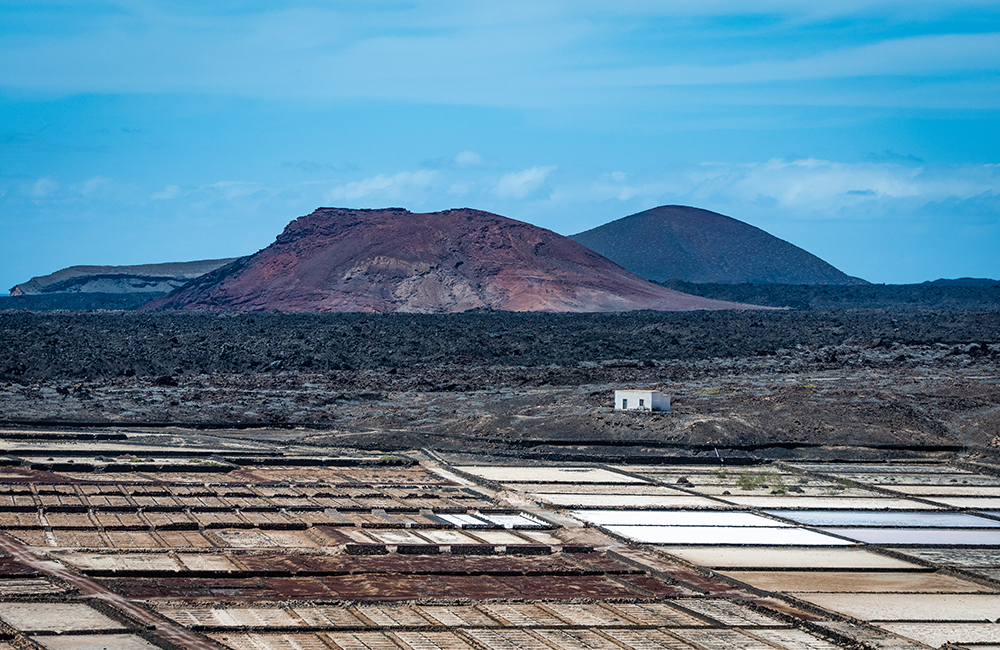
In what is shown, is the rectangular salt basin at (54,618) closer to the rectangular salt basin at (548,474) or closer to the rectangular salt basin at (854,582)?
the rectangular salt basin at (854,582)

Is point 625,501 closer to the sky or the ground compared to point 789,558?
closer to the sky

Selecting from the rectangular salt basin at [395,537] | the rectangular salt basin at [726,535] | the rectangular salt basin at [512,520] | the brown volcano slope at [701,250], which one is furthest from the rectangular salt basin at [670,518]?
the brown volcano slope at [701,250]

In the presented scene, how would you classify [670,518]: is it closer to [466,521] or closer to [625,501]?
[625,501]

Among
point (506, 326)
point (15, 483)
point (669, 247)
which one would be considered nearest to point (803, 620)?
point (15, 483)

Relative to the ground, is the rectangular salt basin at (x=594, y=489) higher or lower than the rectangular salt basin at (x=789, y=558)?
higher

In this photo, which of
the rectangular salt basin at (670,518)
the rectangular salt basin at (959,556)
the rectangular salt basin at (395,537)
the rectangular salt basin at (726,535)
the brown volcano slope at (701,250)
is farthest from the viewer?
the brown volcano slope at (701,250)

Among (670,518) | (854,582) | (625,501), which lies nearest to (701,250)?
(625,501)
